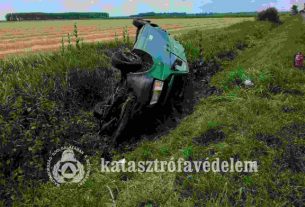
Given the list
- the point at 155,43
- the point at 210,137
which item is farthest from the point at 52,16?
the point at 210,137

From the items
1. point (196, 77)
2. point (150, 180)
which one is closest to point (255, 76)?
point (196, 77)

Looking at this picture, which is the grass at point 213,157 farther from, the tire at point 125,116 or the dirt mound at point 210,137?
the tire at point 125,116

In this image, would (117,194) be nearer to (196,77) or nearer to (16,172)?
(16,172)

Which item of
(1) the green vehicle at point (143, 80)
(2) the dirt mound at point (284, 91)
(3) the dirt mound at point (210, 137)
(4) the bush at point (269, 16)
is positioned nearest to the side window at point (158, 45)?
(1) the green vehicle at point (143, 80)

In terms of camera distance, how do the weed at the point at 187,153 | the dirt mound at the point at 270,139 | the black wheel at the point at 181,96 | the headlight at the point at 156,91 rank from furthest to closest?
the black wheel at the point at 181,96, the headlight at the point at 156,91, the dirt mound at the point at 270,139, the weed at the point at 187,153

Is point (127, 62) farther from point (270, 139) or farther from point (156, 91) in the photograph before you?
point (270, 139)

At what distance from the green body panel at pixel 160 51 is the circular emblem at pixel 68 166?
6.25ft

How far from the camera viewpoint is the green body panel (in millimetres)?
6969

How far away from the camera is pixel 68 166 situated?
626cm

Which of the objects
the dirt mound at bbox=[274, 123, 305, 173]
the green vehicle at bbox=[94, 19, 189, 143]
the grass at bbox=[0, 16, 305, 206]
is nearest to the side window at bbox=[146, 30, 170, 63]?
the green vehicle at bbox=[94, 19, 189, 143]

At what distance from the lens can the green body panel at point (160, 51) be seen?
6.97 meters

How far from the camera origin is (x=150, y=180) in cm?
536

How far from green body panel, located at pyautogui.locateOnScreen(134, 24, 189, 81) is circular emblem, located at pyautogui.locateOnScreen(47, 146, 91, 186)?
1.90 metres

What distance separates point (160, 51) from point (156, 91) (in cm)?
96
